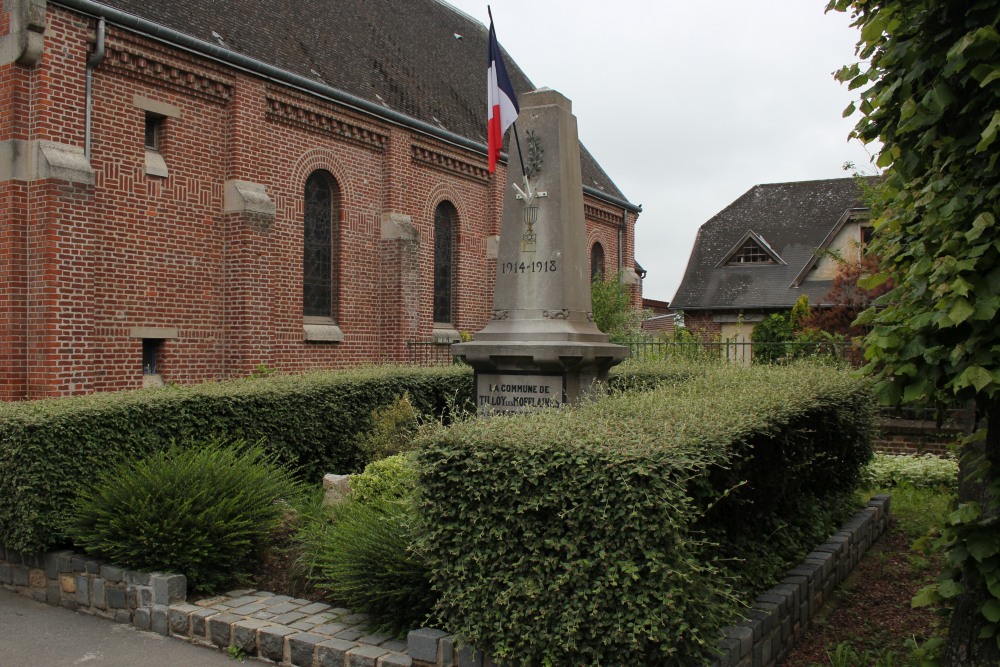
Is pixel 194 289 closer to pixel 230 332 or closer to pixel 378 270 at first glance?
pixel 230 332

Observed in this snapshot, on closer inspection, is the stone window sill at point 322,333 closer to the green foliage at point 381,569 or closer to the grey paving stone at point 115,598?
the grey paving stone at point 115,598

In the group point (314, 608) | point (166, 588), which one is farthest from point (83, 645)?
point (314, 608)

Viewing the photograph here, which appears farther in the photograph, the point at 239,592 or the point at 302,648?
the point at 239,592

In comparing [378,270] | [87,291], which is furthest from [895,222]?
[378,270]

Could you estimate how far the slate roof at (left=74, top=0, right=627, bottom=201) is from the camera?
1404 cm

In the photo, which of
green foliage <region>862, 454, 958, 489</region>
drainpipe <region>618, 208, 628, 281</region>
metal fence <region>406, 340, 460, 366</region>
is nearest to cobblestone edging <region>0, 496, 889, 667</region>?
green foliage <region>862, 454, 958, 489</region>

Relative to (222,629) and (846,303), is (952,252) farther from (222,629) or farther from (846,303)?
(846,303)

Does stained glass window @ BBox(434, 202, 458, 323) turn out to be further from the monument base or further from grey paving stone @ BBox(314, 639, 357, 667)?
grey paving stone @ BBox(314, 639, 357, 667)

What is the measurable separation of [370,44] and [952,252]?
16940mm

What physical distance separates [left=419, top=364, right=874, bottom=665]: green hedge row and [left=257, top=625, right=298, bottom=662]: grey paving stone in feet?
3.54

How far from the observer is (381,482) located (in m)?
6.64

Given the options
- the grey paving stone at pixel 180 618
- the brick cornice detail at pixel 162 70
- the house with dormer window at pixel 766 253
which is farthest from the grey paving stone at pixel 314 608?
the house with dormer window at pixel 766 253

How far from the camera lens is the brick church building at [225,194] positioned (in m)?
10.9

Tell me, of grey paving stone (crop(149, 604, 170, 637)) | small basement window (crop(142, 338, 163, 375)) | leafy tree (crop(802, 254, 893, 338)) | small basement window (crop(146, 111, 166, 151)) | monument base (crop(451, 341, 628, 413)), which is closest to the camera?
grey paving stone (crop(149, 604, 170, 637))
